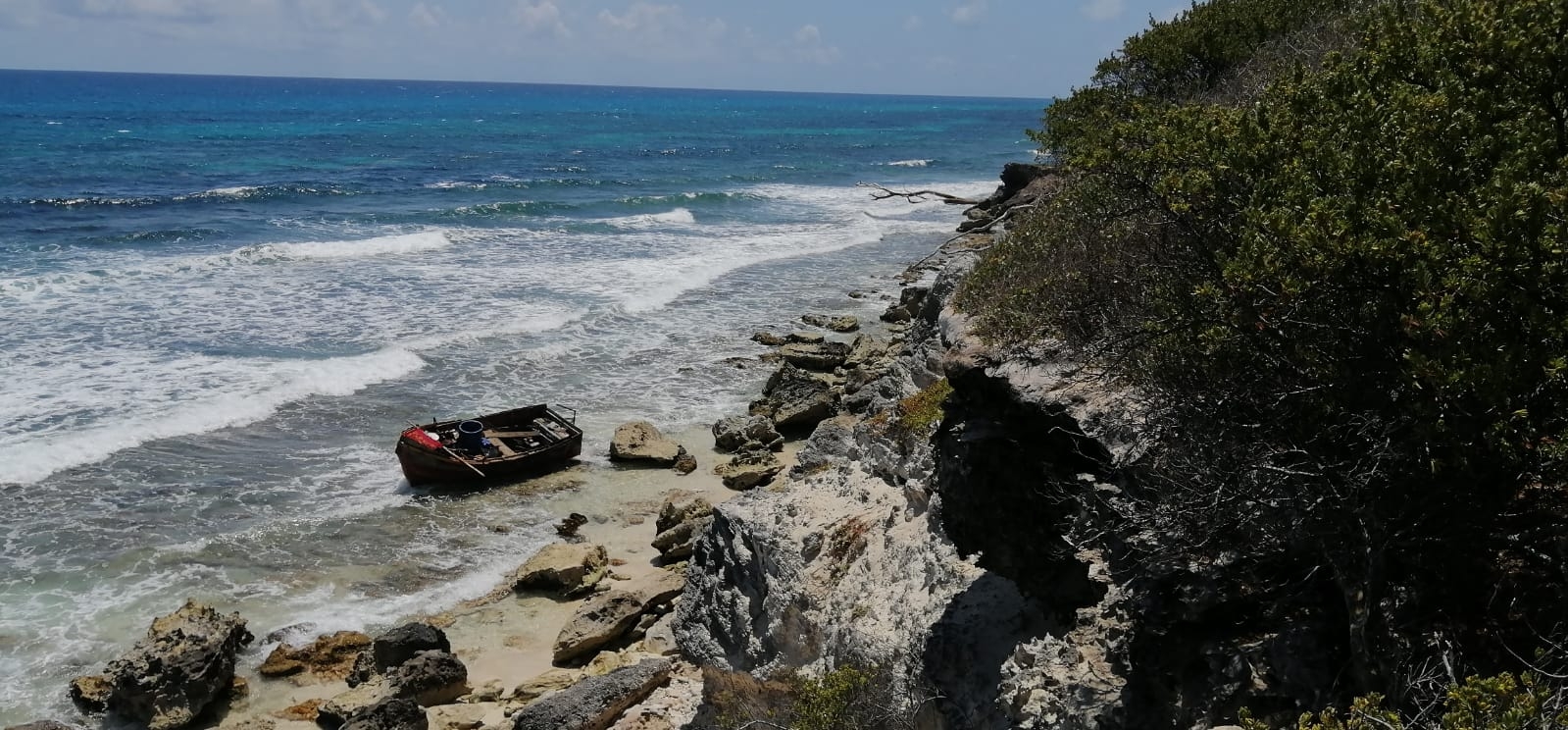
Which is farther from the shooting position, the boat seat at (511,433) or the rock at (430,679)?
the boat seat at (511,433)

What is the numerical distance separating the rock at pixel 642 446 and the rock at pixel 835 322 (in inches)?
332

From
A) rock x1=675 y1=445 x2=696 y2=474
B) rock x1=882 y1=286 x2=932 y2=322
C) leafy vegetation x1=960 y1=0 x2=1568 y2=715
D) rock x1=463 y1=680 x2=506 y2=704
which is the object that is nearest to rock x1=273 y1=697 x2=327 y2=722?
rock x1=463 y1=680 x2=506 y2=704

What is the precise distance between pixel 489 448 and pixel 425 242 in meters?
21.1

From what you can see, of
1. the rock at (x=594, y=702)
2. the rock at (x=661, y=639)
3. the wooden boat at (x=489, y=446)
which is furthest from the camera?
the wooden boat at (x=489, y=446)

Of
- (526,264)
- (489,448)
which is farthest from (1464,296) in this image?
(526,264)

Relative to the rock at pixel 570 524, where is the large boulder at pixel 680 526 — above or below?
above

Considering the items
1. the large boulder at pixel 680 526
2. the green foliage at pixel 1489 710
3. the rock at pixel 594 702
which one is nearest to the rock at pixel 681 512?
the large boulder at pixel 680 526

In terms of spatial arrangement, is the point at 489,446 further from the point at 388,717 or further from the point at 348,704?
the point at 388,717

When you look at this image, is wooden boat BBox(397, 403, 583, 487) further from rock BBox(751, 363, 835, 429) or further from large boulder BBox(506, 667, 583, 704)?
large boulder BBox(506, 667, 583, 704)

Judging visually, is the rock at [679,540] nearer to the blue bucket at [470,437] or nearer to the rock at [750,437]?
the rock at [750,437]

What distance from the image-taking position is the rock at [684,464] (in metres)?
17.8

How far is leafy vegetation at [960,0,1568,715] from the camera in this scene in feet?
14.0

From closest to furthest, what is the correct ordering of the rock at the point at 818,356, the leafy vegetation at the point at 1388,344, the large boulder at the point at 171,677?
the leafy vegetation at the point at 1388,344 < the large boulder at the point at 171,677 < the rock at the point at 818,356

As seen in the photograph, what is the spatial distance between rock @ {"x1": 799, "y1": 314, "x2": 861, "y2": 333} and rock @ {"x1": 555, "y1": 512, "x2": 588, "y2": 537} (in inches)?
448
